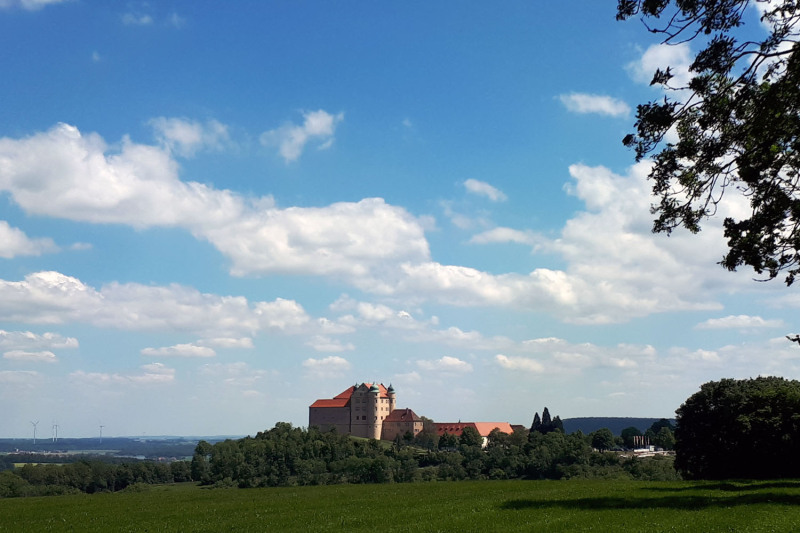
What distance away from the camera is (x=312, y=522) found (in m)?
29.4

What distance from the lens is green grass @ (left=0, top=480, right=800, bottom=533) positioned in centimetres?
2636

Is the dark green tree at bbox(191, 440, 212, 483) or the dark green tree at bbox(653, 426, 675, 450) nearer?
the dark green tree at bbox(191, 440, 212, 483)

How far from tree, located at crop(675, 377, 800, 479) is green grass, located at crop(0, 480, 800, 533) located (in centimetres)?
990

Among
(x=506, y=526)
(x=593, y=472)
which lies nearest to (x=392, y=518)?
(x=506, y=526)

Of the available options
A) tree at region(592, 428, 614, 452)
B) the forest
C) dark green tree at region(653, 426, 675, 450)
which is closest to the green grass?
the forest

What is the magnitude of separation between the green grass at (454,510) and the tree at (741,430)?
9.90 m

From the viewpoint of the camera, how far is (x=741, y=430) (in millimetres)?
52625

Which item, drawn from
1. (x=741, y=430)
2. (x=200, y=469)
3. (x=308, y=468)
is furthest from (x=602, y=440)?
(x=741, y=430)

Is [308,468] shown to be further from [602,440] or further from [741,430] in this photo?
[602,440]

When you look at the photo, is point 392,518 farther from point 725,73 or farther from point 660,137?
point 725,73

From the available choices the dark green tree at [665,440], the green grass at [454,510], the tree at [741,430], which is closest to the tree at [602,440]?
the dark green tree at [665,440]

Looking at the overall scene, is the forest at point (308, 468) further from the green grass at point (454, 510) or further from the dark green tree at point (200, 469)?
the green grass at point (454, 510)

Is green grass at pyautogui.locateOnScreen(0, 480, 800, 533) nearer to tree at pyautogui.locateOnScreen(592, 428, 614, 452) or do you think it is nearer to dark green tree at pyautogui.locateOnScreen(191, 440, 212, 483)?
dark green tree at pyautogui.locateOnScreen(191, 440, 212, 483)

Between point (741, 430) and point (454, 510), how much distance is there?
31986 millimetres
